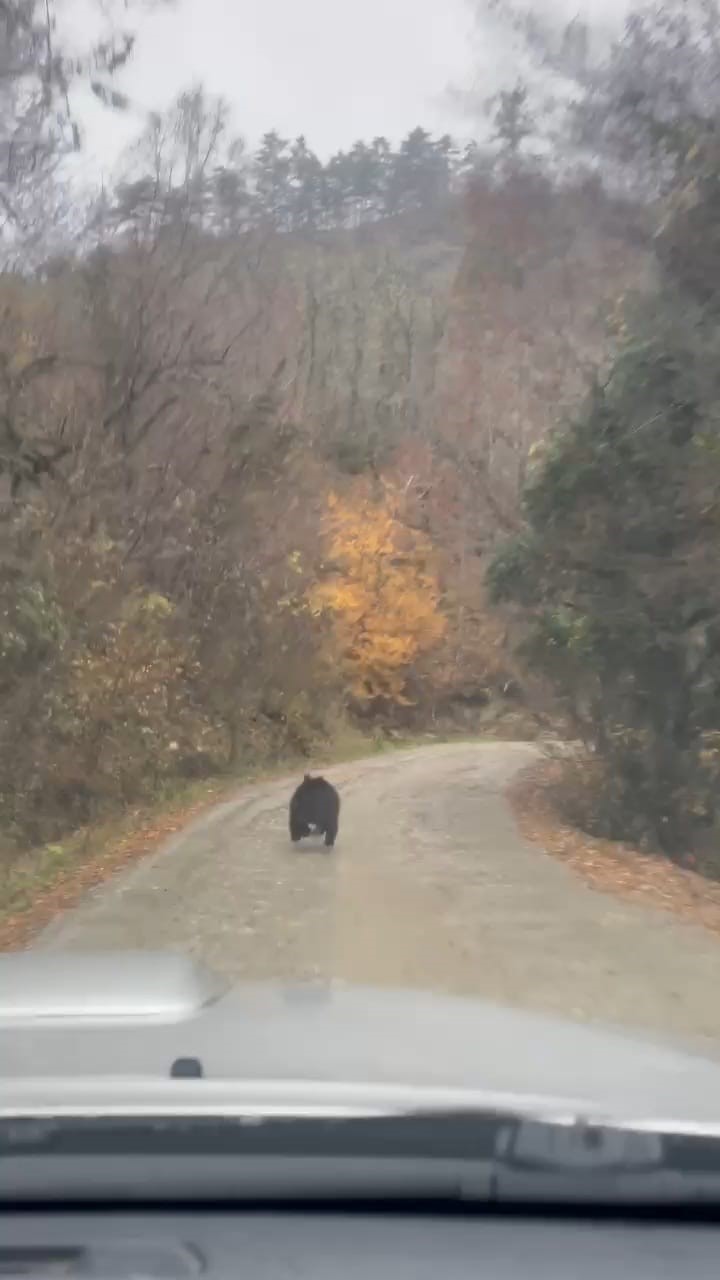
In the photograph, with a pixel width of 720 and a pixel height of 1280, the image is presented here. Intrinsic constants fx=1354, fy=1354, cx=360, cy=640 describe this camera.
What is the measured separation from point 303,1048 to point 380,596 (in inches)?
1680

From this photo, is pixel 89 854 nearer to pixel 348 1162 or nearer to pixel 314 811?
pixel 314 811

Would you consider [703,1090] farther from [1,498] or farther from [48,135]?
[1,498]

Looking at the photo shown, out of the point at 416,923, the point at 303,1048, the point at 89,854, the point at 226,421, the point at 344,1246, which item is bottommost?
the point at 89,854

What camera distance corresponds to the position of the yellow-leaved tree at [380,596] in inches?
1775

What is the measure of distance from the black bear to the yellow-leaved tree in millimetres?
27668

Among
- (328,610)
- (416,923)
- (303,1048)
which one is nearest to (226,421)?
(328,610)

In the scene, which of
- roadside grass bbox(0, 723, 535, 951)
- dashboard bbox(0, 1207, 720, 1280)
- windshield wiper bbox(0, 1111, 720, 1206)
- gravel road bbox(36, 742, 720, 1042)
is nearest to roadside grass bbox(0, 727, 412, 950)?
roadside grass bbox(0, 723, 535, 951)

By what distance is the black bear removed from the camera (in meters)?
15.6

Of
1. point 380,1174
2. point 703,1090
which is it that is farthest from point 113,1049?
point 703,1090

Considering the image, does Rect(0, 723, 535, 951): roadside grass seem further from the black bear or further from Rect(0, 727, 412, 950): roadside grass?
the black bear

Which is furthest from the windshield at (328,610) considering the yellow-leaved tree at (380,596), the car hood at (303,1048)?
the yellow-leaved tree at (380,596)

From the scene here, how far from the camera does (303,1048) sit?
348cm

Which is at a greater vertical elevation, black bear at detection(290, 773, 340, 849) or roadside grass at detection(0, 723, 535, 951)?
black bear at detection(290, 773, 340, 849)

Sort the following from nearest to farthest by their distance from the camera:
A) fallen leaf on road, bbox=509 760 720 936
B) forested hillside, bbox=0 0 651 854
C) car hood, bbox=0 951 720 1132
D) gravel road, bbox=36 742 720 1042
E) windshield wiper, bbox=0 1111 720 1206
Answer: windshield wiper, bbox=0 1111 720 1206
car hood, bbox=0 951 720 1132
gravel road, bbox=36 742 720 1042
fallen leaf on road, bbox=509 760 720 936
forested hillside, bbox=0 0 651 854
